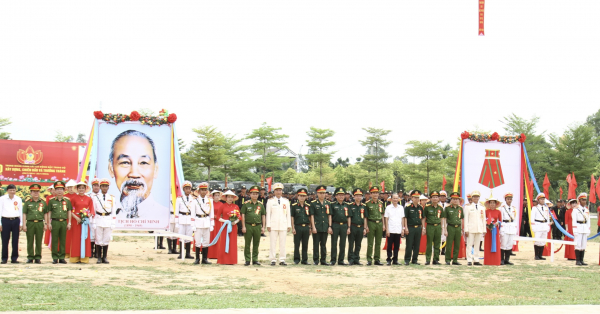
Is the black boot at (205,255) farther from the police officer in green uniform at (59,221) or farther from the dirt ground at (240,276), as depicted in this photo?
the police officer in green uniform at (59,221)

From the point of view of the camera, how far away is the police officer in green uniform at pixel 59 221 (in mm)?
12531

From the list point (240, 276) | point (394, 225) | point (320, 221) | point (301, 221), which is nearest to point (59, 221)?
point (240, 276)

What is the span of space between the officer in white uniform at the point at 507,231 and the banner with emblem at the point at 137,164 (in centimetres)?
841

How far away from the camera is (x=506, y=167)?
1736 cm

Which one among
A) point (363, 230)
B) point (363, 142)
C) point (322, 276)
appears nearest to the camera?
point (322, 276)

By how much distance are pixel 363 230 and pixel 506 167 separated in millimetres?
6034

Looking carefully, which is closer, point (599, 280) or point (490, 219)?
point (599, 280)

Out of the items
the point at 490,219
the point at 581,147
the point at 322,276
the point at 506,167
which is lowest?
Answer: the point at 322,276

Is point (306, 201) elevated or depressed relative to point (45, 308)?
elevated

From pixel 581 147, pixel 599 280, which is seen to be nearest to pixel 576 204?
pixel 599 280

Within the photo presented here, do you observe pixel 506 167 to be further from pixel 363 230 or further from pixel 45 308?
pixel 45 308

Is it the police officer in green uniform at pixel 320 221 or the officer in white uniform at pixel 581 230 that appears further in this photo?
the officer in white uniform at pixel 581 230

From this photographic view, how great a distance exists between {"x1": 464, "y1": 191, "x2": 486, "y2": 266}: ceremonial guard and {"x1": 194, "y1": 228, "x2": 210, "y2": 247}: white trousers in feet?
21.1

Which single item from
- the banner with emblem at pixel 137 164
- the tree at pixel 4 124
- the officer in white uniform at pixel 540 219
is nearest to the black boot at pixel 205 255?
the banner with emblem at pixel 137 164
